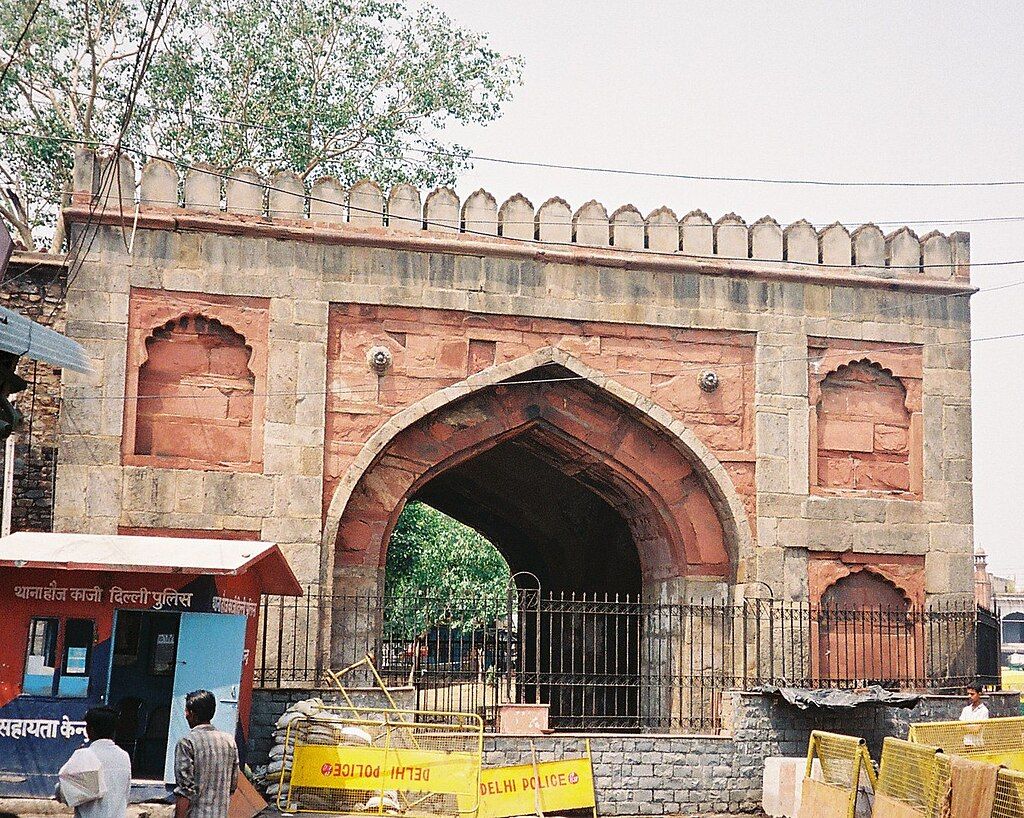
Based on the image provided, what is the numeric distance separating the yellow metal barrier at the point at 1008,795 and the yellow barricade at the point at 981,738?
74.5 inches

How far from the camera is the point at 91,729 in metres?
5.73

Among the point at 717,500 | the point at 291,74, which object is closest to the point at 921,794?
the point at 717,500

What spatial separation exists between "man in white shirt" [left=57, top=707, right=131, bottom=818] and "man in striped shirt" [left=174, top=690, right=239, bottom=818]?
537 mm

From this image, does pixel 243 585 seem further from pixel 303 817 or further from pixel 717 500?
pixel 717 500

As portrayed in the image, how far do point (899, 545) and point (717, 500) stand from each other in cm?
179

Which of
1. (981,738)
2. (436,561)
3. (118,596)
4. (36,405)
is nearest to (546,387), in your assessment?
(36,405)

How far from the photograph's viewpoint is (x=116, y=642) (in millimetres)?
8984

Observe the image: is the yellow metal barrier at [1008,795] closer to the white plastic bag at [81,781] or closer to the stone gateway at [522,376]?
the white plastic bag at [81,781]

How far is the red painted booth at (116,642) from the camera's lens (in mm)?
8492

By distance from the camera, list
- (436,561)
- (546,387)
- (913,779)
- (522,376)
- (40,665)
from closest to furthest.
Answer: (913,779), (40,665), (522,376), (546,387), (436,561)

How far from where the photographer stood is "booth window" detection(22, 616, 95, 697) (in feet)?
28.2

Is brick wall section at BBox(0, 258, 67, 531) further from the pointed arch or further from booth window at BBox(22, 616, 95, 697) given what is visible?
booth window at BBox(22, 616, 95, 697)

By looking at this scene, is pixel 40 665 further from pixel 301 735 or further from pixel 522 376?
pixel 522 376

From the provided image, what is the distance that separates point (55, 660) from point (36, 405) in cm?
392
